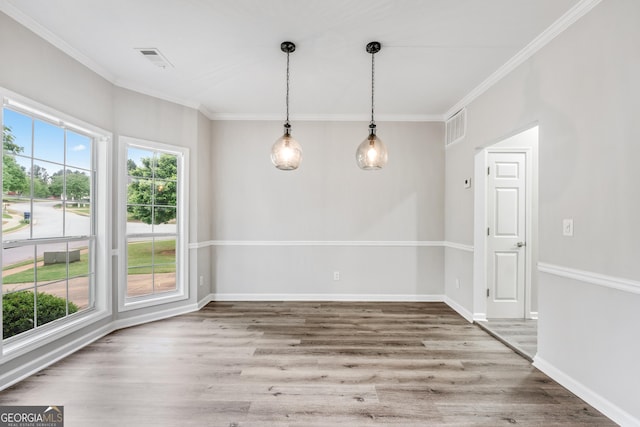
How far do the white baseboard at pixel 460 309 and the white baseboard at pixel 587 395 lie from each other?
1098mm

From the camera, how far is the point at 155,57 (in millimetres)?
2867

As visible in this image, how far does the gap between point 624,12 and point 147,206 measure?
183 inches

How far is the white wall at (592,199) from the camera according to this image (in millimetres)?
1805

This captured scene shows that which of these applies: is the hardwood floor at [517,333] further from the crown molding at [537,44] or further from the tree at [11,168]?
the tree at [11,168]

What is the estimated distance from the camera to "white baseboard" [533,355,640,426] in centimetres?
182

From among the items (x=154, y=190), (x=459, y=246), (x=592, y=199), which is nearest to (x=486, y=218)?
(x=459, y=246)

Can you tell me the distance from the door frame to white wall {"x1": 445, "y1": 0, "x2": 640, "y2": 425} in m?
1.01

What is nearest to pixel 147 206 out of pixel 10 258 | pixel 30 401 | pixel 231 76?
pixel 10 258

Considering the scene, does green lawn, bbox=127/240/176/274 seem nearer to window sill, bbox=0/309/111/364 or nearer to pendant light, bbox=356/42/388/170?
window sill, bbox=0/309/111/364

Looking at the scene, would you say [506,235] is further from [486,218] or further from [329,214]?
[329,214]

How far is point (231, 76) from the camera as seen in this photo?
10.7 feet

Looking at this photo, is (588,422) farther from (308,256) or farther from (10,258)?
(10,258)

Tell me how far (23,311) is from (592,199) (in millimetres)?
4564

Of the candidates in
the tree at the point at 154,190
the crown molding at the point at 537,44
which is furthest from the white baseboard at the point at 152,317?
the crown molding at the point at 537,44
